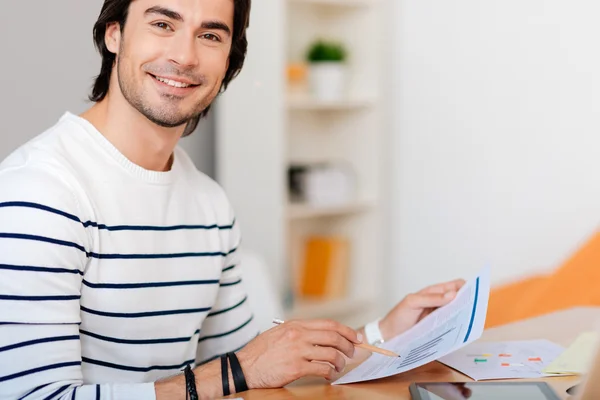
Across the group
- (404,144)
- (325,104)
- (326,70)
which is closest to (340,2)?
(326,70)

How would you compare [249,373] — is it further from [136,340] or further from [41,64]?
[41,64]

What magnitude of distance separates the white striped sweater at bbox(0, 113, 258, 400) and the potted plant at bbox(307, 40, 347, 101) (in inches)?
64.5

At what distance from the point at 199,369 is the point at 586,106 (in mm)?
2153

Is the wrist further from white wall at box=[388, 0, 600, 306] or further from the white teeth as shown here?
white wall at box=[388, 0, 600, 306]

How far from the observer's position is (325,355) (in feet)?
3.55

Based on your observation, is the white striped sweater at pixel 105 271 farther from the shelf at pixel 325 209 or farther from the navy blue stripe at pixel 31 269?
the shelf at pixel 325 209

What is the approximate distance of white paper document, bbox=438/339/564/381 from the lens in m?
1.10

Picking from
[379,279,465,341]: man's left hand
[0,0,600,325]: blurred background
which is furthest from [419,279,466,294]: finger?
[0,0,600,325]: blurred background

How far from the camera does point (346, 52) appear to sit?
10.6ft

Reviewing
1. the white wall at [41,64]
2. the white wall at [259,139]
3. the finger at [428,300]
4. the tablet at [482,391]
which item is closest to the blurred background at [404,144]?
the white wall at [259,139]

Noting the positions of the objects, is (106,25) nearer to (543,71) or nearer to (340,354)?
(340,354)

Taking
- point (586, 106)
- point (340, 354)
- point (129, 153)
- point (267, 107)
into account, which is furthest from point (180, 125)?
point (586, 106)

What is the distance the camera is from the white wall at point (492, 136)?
2873 mm

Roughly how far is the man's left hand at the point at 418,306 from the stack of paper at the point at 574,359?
204 millimetres
